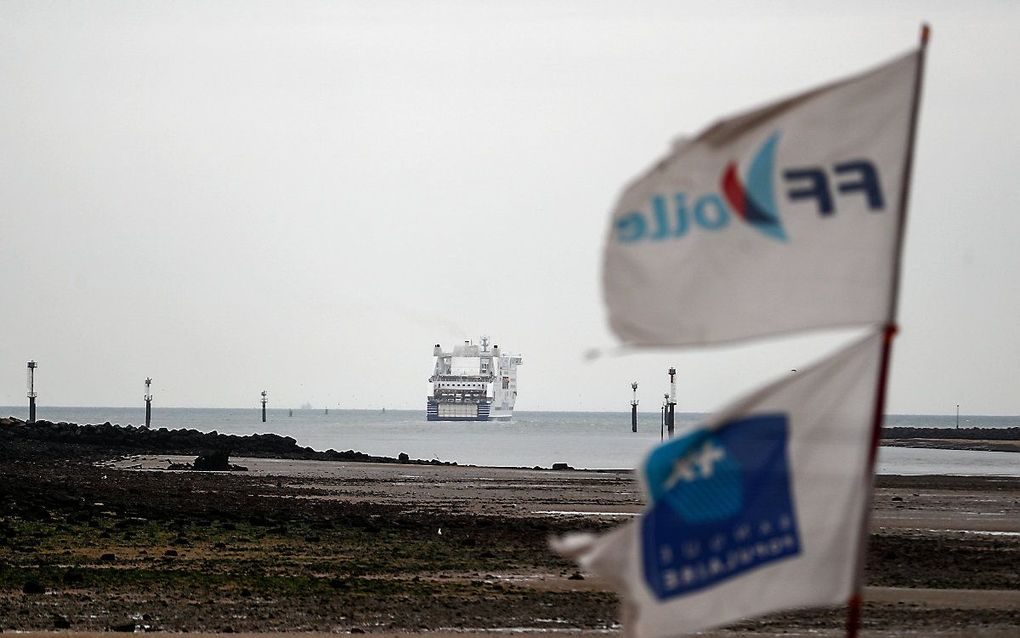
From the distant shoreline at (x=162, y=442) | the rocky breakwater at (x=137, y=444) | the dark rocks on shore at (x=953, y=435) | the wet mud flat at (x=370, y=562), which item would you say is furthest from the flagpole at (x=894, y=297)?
the dark rocks on shore at (x=953, y=435)

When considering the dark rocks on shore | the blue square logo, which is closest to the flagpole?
the blue square logo

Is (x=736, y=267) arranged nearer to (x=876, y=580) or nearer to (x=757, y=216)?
(x=757, y=216)

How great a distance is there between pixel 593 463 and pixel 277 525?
53463mm

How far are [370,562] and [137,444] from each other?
63938 mm

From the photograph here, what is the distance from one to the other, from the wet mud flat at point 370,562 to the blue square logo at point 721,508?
36.2 feet

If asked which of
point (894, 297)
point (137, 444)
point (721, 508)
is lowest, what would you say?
point (137, 444)

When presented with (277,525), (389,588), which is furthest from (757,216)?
(277,525)

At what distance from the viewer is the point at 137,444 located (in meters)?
85.9

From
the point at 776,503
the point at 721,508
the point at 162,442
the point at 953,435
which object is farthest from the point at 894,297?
the point at 953,435

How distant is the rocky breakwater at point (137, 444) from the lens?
7731 centimetres

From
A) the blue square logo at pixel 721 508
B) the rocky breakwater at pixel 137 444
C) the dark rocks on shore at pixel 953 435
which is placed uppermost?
the blue square logo at pixel 721 508

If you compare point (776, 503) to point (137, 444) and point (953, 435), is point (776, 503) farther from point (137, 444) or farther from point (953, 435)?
point (953, 435)

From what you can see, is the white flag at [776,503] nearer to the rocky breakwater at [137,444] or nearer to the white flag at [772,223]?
the white flag at [772,223]

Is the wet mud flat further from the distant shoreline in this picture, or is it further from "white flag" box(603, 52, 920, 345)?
the distant shoreline
